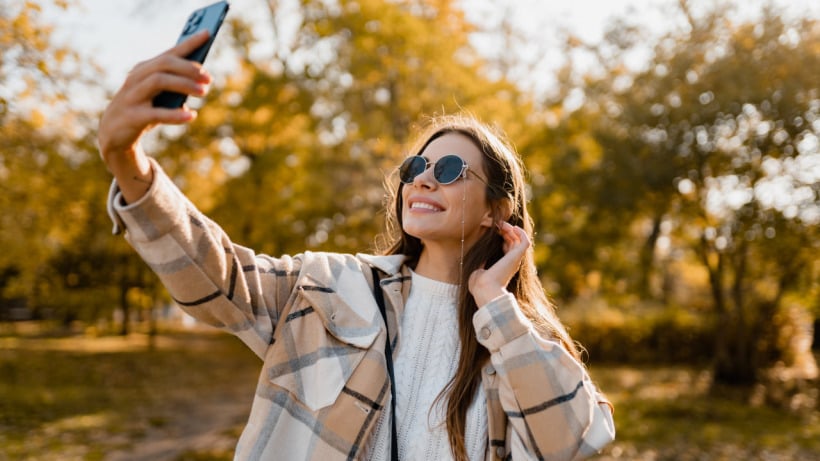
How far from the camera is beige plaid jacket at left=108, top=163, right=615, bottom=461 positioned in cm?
180

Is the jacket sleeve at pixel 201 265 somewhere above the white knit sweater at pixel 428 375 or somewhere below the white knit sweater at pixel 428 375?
above

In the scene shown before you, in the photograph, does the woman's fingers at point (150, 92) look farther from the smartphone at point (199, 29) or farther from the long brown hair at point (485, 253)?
the long brown hair at point (485, 253)

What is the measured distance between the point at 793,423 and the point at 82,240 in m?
18.7

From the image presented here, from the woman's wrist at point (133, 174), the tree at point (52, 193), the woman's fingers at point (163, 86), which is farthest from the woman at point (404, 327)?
the tree at point (52, 193)

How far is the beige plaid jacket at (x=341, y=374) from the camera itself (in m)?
1.80

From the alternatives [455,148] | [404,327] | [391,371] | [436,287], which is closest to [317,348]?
[391,371]

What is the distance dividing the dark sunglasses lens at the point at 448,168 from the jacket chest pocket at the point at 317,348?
554mm

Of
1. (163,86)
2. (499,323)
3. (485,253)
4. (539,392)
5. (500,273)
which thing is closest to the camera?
(163,86)

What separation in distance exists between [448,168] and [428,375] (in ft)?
2.24

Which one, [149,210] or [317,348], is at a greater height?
[149,210]

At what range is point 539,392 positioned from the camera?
1.82m

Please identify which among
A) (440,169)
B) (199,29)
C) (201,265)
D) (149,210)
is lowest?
(201,265)

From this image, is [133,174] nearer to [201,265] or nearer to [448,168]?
[201,265]

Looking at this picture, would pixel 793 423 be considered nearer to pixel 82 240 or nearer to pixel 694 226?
pixel 694 226
